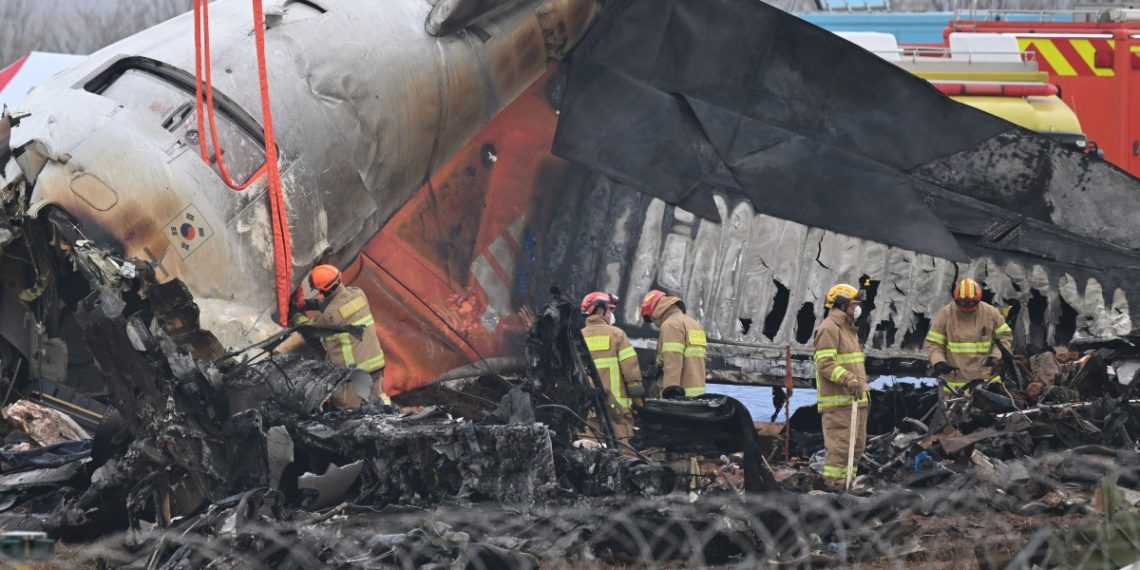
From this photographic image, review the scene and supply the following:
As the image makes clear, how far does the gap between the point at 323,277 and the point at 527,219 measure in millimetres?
2557

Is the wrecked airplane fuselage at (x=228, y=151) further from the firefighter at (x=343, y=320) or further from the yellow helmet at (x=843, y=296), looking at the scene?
the yellow helmet at (x=843, y=296)

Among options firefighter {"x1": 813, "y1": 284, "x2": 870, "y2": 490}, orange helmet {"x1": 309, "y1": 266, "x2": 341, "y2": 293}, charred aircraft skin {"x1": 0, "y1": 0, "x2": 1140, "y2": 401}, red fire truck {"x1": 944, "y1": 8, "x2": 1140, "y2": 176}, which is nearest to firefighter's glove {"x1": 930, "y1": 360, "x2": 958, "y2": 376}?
charred aircraft skin {"x1": 0, "y1": 0, "x2": 1140, "y2": 401}

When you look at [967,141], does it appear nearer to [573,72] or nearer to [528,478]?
[573,72]

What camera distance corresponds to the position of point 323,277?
10.2 meters

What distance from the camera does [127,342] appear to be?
27.4 feet

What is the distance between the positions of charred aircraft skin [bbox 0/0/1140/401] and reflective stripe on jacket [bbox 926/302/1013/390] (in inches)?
25.6

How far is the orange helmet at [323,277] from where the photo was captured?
1018 cm

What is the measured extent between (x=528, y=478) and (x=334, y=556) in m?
1.34

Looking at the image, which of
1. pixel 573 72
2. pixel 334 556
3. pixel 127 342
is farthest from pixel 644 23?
pixel 334 556

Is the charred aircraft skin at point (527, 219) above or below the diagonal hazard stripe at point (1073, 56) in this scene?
below

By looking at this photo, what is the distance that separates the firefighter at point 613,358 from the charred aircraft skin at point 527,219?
1445 millimetres

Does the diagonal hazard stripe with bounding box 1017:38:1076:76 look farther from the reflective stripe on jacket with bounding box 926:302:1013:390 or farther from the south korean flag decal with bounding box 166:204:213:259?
→ the south korean flag decal with bounding box 166:204:213:259

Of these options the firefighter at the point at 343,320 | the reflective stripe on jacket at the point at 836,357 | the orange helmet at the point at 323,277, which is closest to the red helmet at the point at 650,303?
the reflective stripe on jacket at the point at 836,357

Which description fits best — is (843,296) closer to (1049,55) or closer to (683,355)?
(683,355)
